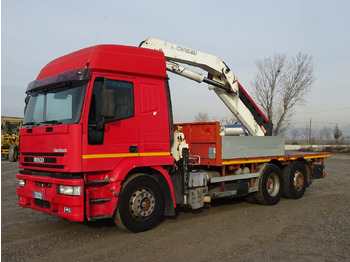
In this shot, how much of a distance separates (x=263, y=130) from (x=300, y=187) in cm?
194

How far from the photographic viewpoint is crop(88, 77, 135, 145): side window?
17.5 ft

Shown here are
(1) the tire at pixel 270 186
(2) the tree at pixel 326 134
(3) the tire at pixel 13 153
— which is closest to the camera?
(1) the tire at pixel 270 186

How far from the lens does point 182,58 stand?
7.84m

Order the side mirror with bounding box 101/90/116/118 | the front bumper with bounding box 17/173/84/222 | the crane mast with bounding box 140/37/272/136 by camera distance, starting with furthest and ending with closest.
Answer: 1. the crane mast with bounding box 140/37/272/136
2. the side mirror with bounding box 101/90/116/118
3. the front bumper with bounding box 17/173/84/222

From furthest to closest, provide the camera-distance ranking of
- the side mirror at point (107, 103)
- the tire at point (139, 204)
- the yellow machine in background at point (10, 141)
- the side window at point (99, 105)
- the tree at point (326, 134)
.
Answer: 1. the tree at point (326, 134)
2. the yellow machine in background at point (10, 141)
3. the tire at point (139, 204)
4. the side window at point (99, 105)
5. the side mirror at point (107, 103)

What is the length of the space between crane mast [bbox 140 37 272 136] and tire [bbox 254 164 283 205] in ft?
4.31

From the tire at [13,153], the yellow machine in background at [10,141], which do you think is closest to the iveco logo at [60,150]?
the yellow machine in background at [10,141]

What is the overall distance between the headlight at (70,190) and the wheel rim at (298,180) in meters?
Answer: 6.53

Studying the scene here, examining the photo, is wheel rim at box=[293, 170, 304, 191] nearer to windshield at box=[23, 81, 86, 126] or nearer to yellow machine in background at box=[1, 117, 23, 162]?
windshield at box=[23, 81, 86, 126]

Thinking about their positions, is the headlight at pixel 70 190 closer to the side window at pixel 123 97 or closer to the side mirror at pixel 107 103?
the side mirror at pixel 107 103

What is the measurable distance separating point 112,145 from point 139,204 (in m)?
1.14

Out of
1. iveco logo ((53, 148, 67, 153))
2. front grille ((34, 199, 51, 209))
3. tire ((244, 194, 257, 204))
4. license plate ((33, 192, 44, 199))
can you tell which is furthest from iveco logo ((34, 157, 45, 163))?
tire ((244, 194, 257, 204))

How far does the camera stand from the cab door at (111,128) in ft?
17.4

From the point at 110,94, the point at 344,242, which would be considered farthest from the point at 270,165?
the point at 110,94
